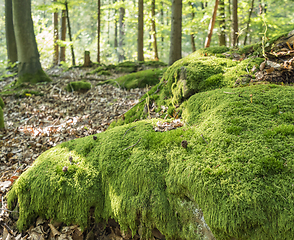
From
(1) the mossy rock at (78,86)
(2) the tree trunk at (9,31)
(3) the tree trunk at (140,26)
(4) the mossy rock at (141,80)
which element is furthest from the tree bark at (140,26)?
(2) the tree trunk at (9,31)

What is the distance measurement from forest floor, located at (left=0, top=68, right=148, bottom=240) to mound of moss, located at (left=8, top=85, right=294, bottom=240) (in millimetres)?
288

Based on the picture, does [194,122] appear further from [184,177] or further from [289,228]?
[289,228]

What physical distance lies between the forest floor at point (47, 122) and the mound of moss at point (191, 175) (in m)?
0.29

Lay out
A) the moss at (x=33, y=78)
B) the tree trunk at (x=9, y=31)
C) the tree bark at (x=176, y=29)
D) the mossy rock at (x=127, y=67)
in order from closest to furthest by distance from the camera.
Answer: the tree bark at (x=176, y=29), the moss at (x=33, y=78), the mossy rock at (x=127, y=67), the tree trunk at (x=9, y=31)

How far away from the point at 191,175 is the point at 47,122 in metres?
4.72

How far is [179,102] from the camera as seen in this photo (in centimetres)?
329

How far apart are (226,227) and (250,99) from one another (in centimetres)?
145

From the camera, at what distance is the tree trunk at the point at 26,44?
7971mm

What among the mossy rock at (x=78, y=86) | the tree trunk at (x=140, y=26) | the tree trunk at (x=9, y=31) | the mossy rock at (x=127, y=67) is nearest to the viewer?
the mossy rock at (x=78, y=86)

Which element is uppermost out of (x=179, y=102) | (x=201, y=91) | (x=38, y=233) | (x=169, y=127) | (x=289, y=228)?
(x=201, y=91)

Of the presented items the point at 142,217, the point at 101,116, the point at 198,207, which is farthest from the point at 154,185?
the point at 101,116

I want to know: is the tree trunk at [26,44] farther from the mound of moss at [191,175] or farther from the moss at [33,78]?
the mound of moss at [191,175]

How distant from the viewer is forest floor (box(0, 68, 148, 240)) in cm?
269

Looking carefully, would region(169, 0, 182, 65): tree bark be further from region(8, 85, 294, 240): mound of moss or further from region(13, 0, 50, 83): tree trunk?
region(13, 0, 50, 83): tree trunk
